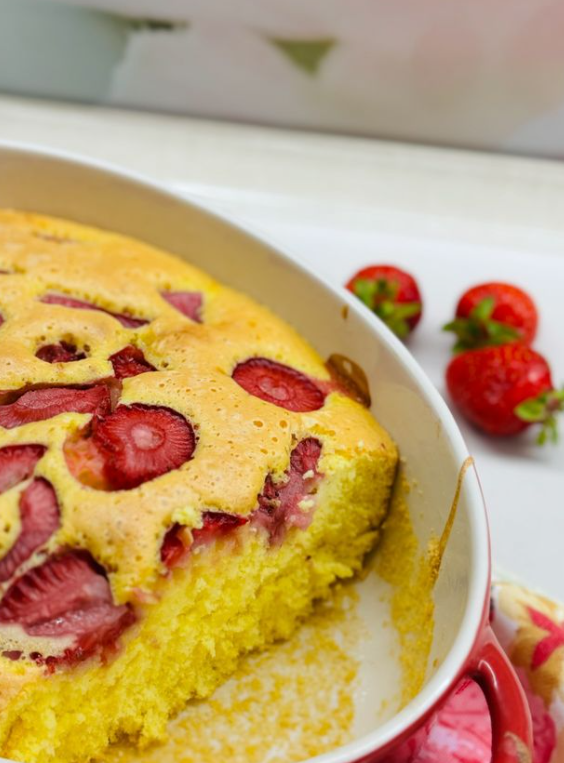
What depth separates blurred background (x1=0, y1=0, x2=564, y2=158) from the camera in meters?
2.16

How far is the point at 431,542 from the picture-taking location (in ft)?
3.97

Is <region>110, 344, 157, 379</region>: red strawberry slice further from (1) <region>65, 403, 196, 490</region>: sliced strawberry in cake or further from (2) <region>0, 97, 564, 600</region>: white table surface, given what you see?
(2) <region>0, 97, 564, 600</region>: white table surface

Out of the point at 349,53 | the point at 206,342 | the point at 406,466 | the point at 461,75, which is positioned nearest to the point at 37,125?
the point at 349,53

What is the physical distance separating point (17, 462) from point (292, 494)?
1.22ft

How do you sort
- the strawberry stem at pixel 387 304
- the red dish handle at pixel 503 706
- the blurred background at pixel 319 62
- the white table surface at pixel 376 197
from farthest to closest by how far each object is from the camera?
1. the blurred background at pixel 319 62
2. the white table surface at pixel 376 197
3. the strawberry stem at pixel 387 304
4. the red dish handle at pixel 503 706

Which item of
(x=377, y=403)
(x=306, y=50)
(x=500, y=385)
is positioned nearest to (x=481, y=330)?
(x=500, y=385)

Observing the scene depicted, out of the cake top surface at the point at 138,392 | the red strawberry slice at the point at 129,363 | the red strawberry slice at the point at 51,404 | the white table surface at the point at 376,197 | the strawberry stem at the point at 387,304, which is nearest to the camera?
the cake top surface at the point at 138,392

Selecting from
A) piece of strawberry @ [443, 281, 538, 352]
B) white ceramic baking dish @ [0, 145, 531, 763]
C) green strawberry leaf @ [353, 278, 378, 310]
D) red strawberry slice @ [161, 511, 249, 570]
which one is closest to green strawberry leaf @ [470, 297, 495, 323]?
piece of strawberry @ [443, 281, 538, 352]

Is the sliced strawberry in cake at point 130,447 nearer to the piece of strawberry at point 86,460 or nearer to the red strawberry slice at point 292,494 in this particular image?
the piece of strawberry at point 86,460

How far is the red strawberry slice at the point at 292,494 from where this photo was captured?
3.83 ft

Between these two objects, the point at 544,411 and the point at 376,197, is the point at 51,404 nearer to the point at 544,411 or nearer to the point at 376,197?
the point at 544,411


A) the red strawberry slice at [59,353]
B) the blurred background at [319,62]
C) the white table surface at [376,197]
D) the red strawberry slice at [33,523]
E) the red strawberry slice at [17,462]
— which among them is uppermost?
the blurred background at [319,62]

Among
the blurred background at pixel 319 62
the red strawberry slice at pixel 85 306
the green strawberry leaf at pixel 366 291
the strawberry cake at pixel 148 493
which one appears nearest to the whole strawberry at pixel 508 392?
the green strawberry leaf at pixel 366 291

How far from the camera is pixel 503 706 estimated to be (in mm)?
944
